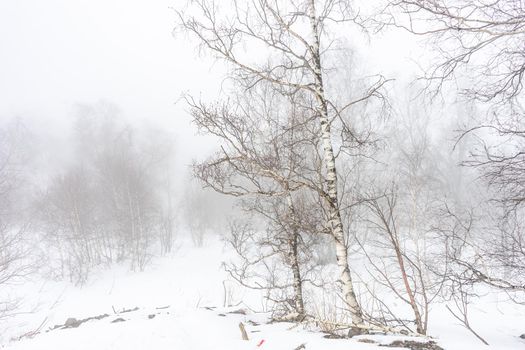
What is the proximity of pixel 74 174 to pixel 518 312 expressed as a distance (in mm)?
27229

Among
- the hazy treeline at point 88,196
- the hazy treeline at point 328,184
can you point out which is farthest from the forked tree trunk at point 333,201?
the hazy treeline at point 88,196

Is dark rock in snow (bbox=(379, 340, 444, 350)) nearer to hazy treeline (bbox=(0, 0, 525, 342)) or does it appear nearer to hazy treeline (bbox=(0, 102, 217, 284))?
hazy treeline (bbox=(0, 0, 525, 342))

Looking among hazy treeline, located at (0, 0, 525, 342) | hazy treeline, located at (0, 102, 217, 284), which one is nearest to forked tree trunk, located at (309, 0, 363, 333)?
hazy treeline, located at (0, 0, 525, 342)

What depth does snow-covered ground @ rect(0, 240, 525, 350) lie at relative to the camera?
3965 mm

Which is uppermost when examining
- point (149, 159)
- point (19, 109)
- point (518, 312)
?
point (19, 109)

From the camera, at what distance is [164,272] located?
22.0 meters

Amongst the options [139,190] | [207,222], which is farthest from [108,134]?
[207,222]

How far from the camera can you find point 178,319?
5527 millimetres

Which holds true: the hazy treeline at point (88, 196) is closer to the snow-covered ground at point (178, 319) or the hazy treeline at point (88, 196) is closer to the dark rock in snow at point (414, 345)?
the snow-covered ground at point (178, 319)

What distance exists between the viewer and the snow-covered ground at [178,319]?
13.0 feet

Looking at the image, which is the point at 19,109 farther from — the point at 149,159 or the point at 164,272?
the point at 164,272

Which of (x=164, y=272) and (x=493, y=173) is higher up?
(x=493, y=173)

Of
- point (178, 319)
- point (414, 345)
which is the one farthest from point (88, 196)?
Result: point (414, 345)

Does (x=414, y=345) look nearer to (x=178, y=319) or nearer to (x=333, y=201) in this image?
(x=333, y=201)
